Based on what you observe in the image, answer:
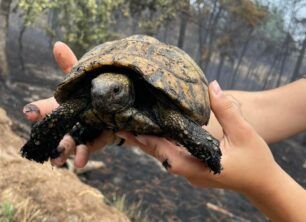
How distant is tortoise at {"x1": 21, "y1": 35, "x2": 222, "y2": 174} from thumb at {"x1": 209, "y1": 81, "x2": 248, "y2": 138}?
10 cm

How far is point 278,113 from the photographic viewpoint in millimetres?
2871

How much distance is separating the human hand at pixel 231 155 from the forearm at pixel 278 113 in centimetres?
74

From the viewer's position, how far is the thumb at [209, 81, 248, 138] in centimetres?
206

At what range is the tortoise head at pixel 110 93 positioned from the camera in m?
1.92

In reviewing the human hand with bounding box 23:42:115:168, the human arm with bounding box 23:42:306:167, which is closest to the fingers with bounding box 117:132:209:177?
the human hand with bounding box 23:42:115:168

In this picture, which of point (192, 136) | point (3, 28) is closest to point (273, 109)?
point (192, 136)

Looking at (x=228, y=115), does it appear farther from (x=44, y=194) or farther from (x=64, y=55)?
(x=44, y=194)

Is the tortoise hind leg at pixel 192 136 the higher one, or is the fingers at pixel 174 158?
the tortoise hind leg at pixel 192 136

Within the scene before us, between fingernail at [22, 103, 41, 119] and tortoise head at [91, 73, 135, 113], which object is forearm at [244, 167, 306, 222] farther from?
fingernail at [22, 103, 41, 119]

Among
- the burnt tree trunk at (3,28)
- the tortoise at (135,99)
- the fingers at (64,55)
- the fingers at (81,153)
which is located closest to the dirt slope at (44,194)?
the fingers at (81,153)

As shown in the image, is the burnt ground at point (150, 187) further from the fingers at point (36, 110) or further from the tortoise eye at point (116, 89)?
the tortoise eye at point (116, 89)

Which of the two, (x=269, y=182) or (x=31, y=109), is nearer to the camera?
(x=269, y=182)

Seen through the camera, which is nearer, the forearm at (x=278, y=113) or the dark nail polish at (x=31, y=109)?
the dark nail polish at (x=31, y=109)

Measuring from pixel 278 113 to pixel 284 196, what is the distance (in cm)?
85
